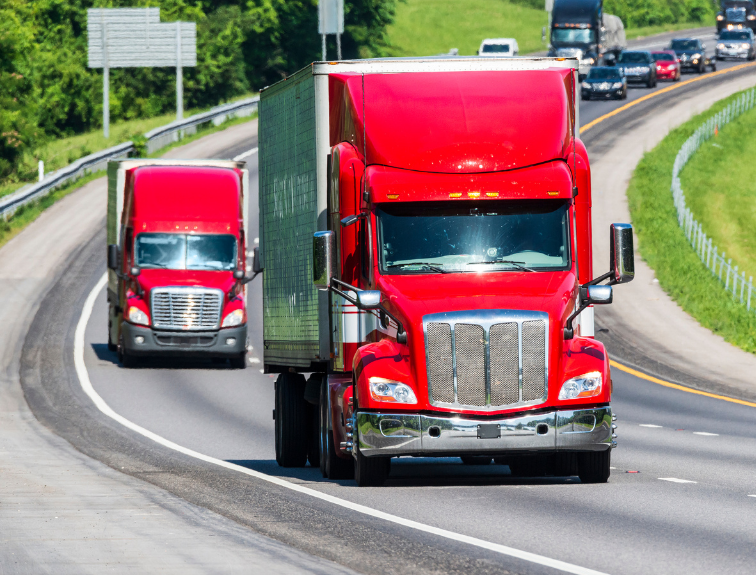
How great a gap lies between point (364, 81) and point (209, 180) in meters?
16.9

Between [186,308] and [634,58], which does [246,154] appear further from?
[634,58]

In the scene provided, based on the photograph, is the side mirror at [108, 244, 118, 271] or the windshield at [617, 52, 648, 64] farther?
the windshield at [617, 52, 648, 64]

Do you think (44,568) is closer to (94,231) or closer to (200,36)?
(94,231)

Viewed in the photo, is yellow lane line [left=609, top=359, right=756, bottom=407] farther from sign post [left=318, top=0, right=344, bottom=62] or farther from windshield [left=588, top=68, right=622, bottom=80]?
windshield [left=588, top=68, right=622, bottom=80]

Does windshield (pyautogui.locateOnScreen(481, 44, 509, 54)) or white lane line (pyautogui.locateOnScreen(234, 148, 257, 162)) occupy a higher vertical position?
windshield (pyautogui.locateOnScreen(481, 44, 509, 54))

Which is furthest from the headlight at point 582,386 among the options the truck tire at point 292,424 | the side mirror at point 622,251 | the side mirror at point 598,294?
the truck tire at point 292,424

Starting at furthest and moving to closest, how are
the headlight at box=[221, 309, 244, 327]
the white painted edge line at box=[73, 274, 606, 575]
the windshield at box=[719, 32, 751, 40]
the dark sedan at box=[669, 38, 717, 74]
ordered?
the windshield at box=[719, 32, 751, 40] → the dark sedan at box=[669, 38, 717, 74] → the headlight at box=[221, 309, 244, 327] → the white painted edge line at box=[73, 274, 606, 575]

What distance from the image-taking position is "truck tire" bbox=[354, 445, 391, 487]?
1393 cm

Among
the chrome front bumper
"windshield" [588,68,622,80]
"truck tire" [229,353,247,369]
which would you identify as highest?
"windshield" [588,68,622,80]

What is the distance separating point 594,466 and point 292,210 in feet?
14.1

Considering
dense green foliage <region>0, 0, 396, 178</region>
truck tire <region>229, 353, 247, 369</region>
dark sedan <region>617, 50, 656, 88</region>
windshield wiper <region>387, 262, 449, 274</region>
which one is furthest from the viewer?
dense green foliage <region>0, 0, 396, 178</region>

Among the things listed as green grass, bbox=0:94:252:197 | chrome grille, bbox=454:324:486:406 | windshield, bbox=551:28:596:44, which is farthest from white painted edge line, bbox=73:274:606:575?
windshield, bbox=551:28:596:44

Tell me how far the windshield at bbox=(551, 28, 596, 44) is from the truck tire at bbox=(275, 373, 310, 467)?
62862mm

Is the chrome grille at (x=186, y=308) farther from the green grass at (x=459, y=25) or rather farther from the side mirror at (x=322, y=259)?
the green grass at (x=459, y=25)
